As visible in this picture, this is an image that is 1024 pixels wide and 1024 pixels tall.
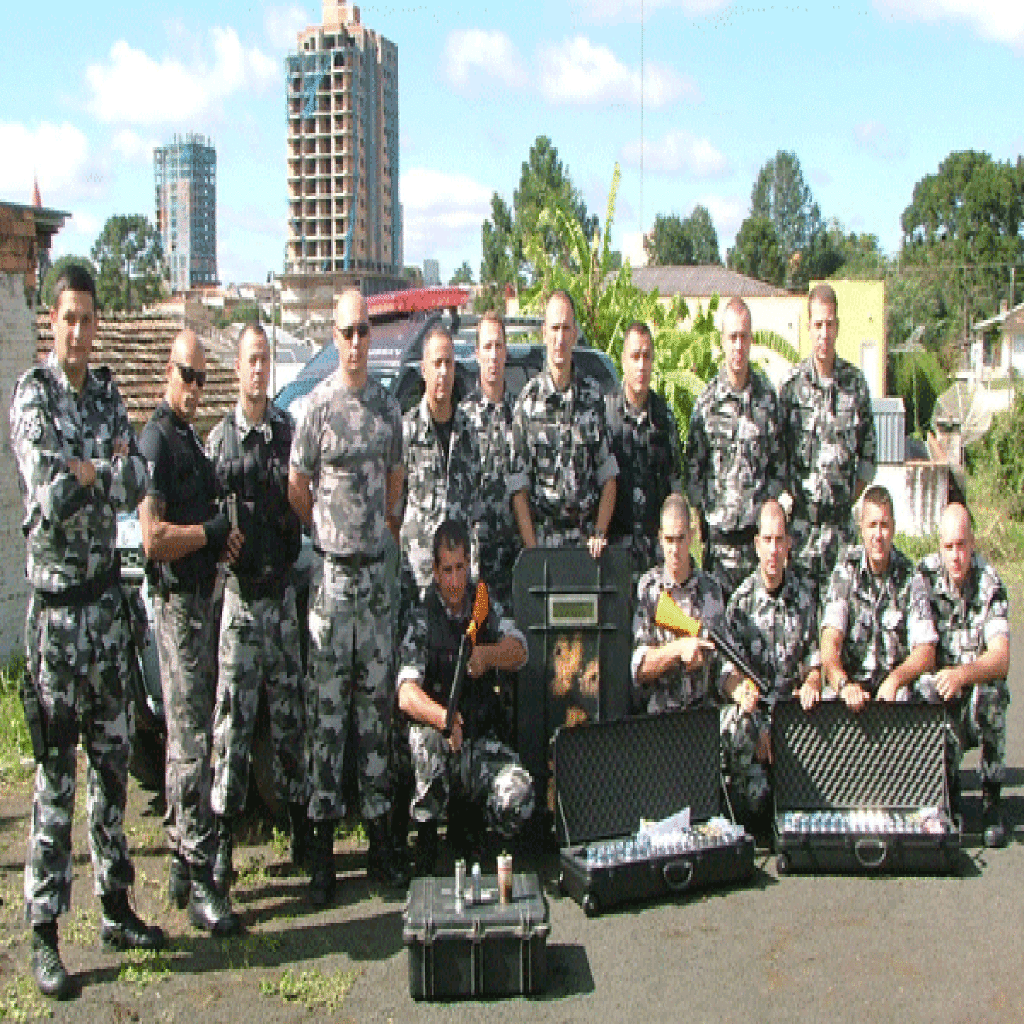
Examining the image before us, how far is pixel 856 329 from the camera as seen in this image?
31859 mm

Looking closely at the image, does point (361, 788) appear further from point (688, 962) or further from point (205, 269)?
point (205, 269)

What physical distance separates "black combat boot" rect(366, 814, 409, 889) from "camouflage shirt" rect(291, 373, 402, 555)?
3.88 ft

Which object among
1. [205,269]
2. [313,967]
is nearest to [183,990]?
[313,967]

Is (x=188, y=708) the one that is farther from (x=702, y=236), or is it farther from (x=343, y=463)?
(x=702, y=236)

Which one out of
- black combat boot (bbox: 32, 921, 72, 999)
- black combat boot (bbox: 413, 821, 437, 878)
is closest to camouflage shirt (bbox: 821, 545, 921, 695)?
black combat boot (bbox: 413, 821, 437, 878)

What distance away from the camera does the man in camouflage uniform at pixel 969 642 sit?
5918 mm

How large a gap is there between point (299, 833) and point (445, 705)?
→ 881 mm

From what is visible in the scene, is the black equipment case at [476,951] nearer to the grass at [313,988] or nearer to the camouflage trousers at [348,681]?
the grass at [313,988]

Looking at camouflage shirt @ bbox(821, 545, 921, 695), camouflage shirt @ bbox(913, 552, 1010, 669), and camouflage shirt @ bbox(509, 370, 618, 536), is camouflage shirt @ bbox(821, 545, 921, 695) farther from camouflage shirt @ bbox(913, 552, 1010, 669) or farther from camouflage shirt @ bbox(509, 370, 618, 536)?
camouflage shirt @ bbox(509, 370, 618, 536)

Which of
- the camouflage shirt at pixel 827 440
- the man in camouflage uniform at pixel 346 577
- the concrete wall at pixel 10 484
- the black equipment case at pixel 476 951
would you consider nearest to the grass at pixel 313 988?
the black equipment case at pixel 476 951

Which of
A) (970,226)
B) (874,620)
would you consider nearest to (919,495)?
(874,620)

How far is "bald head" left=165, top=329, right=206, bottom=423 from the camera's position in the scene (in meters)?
5.00

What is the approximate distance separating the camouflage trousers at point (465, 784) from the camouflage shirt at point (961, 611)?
207cm

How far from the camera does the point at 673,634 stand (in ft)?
19.4
